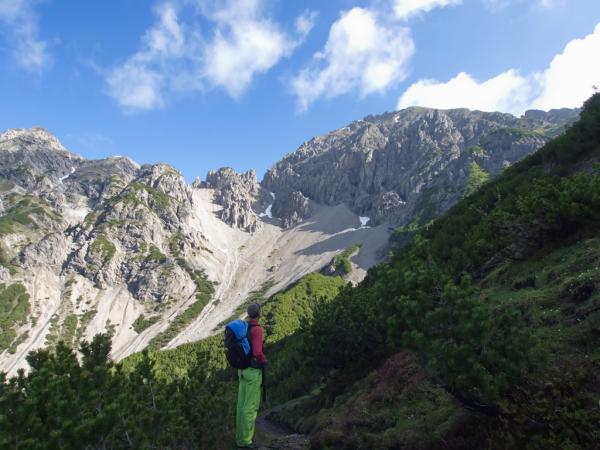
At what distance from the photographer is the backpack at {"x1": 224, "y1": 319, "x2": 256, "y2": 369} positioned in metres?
11.4

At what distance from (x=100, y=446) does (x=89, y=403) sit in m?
0.92

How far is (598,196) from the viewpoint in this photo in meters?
18.2

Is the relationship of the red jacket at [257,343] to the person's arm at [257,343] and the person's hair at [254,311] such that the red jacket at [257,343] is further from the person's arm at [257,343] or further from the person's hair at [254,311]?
the person's hair at [254,311]

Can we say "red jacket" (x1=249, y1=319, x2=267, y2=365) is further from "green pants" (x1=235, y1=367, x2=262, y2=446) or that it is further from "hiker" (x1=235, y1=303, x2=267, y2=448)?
"green pants" (x1=235, y1=367, x2=262, y2=446)

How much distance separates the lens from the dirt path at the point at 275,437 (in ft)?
52.3

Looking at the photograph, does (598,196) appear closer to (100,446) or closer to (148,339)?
(100,446)

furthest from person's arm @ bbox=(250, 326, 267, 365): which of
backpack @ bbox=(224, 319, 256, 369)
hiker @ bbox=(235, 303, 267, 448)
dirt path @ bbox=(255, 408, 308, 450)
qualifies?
dirt path @ bbox=(255, 408, 308, 450)

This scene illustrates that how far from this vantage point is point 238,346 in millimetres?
11430

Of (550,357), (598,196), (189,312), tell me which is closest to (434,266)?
(550,357)

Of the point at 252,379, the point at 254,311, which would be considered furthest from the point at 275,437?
the point at 254,311

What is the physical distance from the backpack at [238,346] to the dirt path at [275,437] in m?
4.79

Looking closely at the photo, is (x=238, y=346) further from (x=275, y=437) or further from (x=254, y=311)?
(x=275, y=437)

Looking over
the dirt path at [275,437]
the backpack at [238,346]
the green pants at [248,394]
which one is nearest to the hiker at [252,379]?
the green pants at [248,394]

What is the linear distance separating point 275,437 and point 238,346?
12.8 m
